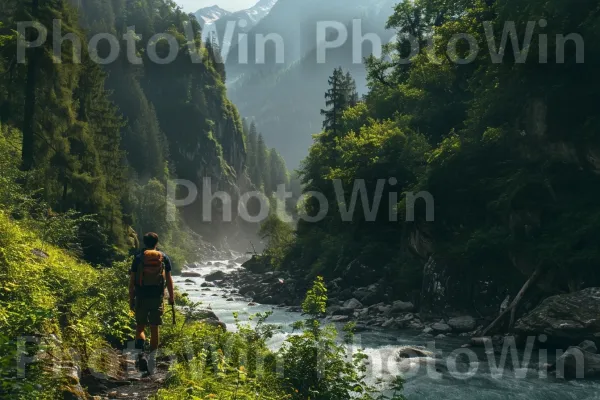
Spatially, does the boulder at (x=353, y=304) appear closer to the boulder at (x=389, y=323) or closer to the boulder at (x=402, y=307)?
the boulder at (x=402, y=307)

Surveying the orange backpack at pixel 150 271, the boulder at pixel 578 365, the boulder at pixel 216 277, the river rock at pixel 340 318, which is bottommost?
the boulder at pixel 216 277

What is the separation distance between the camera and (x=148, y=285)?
902cm

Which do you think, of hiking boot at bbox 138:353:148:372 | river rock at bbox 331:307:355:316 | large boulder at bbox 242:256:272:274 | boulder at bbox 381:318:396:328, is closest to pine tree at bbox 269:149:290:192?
large boulder at bbox 242:256:272:274

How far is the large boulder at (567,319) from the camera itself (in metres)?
16.8

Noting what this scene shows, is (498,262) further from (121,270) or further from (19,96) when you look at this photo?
(19,96)

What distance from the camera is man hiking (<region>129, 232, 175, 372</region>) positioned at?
896cm

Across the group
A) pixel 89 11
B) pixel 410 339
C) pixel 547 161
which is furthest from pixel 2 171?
pixel 89 11

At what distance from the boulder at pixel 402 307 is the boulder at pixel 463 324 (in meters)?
5.02

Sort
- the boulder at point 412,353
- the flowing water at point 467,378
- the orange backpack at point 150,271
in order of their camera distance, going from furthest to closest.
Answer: the boulder at point 412,353 → the flowing water at point 467,378 → the orange backpack at point 150,271

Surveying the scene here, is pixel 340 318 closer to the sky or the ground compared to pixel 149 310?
closer to the ground

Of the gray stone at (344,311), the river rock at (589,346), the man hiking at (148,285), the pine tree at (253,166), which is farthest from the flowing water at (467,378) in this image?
the pine tree at (253,166)

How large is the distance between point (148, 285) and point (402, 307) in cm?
2236

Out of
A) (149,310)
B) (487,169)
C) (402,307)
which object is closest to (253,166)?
(402,307)

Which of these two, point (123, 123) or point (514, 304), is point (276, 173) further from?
point (514, 304)
